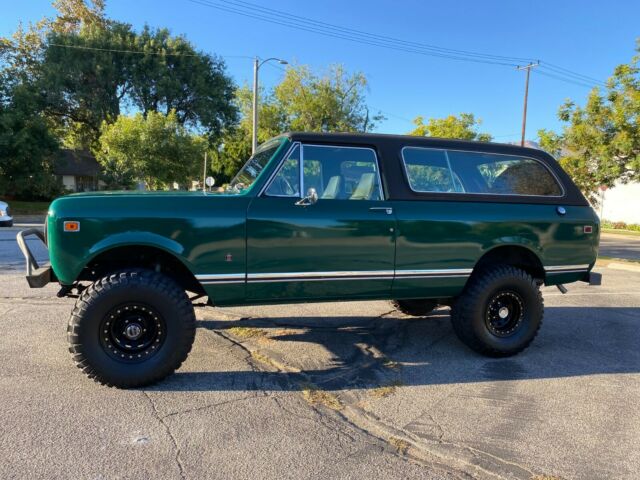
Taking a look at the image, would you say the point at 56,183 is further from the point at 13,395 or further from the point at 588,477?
the point at 588,477

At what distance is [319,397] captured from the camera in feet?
11.7

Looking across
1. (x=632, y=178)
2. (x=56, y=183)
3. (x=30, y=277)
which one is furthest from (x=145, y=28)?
(x=30, y=277)

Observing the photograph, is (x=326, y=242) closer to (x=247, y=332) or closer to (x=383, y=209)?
(x=383, y=209)

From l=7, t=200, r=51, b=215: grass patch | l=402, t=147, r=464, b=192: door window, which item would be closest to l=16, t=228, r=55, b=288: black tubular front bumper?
l=402, t=147, r=464, b=192: door window

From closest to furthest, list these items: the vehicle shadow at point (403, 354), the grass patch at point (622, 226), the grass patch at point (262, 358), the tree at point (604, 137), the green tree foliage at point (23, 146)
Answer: the vehicle shadow at point (403, 354) < the grass patch at point (262, 358) < the tree at point (604, 137) < the green tree foliage at point (23, 146) < the grass patch at point (622, 226)

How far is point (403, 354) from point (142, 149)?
2695cm

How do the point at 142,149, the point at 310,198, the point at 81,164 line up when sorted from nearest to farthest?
the point at 310,198
the point at 142,149
the point at 81,164

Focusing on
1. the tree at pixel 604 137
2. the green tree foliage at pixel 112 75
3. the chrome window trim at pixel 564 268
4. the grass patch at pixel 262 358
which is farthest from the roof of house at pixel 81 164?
the chrome window trim at pixel 564 268

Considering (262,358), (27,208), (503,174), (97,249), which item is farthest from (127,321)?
(27,208)

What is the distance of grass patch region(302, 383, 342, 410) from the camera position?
3451 millimetres

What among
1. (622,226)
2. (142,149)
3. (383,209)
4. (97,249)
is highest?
(142,149)

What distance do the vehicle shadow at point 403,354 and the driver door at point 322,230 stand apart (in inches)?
26.7

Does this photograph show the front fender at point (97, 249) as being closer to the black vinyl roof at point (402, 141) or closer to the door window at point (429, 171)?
the black vinyl roof at point (402, 141)

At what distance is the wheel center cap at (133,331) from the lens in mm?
3621
